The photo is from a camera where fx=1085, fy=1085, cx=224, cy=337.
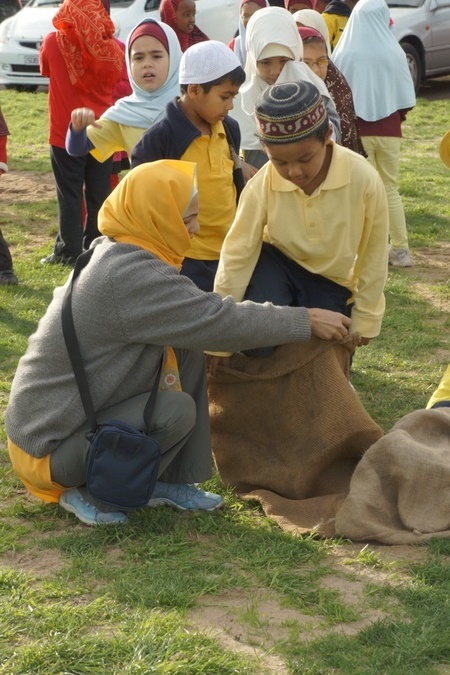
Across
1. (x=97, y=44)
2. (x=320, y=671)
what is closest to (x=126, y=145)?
(x=97, y=44)

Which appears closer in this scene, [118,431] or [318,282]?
[118,431]

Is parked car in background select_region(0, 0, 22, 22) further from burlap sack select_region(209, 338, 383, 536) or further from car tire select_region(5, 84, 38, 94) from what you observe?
burlap sack select_region(209, 338, 383, 536)

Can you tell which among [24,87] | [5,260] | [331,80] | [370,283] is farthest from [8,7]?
[370,283]

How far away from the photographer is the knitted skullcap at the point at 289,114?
12.4ft

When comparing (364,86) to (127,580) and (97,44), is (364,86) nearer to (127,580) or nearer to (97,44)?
(97,44)

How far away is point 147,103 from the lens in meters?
5.76

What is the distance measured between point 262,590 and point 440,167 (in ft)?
26.9

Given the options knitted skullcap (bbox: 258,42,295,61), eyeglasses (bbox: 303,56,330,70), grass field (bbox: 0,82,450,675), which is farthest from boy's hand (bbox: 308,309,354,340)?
eyeglasses (bbox: 303,56,330,70)

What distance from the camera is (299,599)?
134 inches

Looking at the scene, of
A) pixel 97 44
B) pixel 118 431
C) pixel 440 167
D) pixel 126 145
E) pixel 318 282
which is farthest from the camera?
pixel 440 167

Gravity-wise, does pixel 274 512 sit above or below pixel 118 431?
below

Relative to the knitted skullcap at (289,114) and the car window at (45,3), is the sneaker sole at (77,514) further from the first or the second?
the car window at (45,3)

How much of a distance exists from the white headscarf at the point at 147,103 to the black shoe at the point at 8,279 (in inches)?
65.9

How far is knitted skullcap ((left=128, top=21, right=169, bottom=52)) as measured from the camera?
5.84 meters
